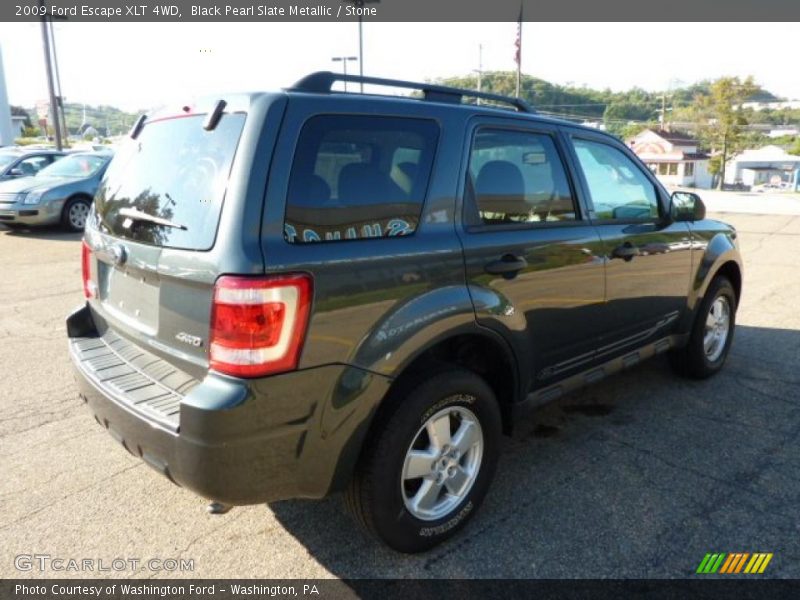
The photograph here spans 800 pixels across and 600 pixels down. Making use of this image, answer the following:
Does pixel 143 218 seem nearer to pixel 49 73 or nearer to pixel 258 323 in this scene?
pixel 258 323

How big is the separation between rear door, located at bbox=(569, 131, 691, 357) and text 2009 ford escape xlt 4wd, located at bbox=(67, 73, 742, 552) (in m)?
0.10

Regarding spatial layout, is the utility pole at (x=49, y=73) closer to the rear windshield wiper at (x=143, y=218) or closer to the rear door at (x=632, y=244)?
the rear windshield wiper at (x=143, y=218)

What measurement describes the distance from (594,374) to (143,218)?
101 inches

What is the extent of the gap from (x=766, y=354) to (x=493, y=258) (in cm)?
378

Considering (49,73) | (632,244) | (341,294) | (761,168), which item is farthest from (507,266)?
(761,168)

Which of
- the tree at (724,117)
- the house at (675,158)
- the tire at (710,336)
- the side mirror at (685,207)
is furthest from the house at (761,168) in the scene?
the side mirror at (685,207)

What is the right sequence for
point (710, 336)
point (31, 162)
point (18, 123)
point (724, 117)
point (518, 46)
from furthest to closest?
point (18, 123) < point (724, 117) < point (518, 46) < point (31, 162) < point (710, 336)

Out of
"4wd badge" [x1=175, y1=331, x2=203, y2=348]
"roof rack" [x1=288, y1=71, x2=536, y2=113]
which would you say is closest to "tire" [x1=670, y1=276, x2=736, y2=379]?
"roof rack" [x1=288, y1=71, x2=536, y2=113]

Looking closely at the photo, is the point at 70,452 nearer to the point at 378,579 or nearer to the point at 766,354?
the point at 378,579

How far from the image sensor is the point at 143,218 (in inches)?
99.0

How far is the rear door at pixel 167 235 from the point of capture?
7.14 feet

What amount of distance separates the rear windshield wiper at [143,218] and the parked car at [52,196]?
35.0 feet

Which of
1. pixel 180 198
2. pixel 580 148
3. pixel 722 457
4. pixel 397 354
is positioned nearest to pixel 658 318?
pixel 722 457

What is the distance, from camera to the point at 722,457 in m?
3.49
